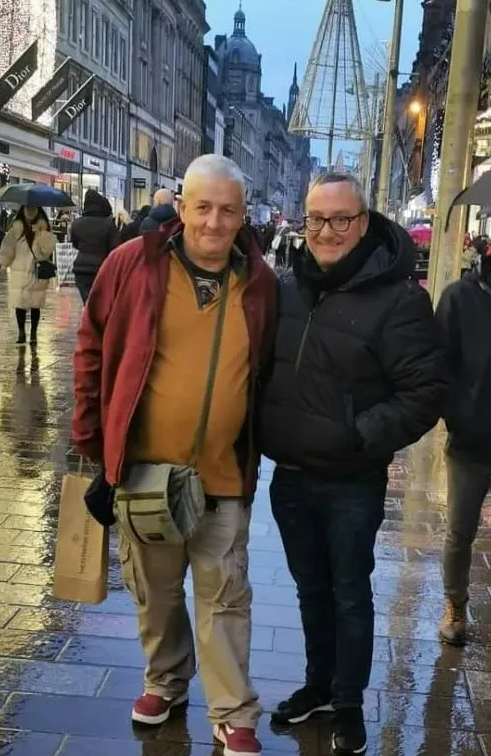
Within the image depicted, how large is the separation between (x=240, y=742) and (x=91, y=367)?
1339 mm

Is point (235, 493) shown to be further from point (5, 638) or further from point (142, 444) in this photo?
point (5, 638)

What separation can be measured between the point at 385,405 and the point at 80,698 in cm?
161

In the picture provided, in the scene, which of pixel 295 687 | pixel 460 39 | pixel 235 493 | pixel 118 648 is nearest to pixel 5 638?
pixel 118 648

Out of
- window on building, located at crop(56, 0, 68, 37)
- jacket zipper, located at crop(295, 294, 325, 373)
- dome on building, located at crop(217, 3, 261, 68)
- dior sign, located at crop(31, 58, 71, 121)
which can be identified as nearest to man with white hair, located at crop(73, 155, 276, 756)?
jacket zipper, located at crop(295, 294, 325, 373)

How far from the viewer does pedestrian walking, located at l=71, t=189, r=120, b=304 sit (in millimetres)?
11047

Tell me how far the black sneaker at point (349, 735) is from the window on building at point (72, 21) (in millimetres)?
43193

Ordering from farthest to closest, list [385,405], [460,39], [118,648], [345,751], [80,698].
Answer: [460,39]
[118,648]
[80,698]
[345,751]
[385,405]

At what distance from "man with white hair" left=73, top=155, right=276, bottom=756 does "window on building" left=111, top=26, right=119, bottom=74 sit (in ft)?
171

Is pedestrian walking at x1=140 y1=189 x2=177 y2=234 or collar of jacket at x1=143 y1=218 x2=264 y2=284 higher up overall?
pedestrian walking at x1=140 y1=189 x2=177 y2=234

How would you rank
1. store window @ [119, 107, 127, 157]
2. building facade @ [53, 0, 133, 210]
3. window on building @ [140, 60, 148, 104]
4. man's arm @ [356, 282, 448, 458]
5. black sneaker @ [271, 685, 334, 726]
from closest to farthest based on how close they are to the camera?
man's arm @ [356, 282, 448, 458] < black sneaker @ [271, 685, 334, 726] < building facade @ [53, 0, 133, 210] < store window @ [119, 107, 127, 157] < window on building @ [140, 60, 148, 104]

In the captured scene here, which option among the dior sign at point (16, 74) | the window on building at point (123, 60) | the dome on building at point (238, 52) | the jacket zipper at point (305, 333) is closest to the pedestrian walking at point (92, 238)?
the jacket zipper at point (305, 333)

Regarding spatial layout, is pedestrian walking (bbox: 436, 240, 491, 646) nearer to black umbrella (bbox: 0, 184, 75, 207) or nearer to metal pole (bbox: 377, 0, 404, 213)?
black umbrella (bbox: 0, 184, 75, 207)

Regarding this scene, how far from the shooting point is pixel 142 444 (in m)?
3.01

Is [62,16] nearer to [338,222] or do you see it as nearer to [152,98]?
[152,98]
